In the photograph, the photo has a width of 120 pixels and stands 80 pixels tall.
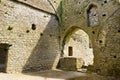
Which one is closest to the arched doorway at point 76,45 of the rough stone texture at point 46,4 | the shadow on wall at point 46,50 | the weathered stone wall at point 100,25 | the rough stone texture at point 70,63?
the weathered stone wall at point 100,25

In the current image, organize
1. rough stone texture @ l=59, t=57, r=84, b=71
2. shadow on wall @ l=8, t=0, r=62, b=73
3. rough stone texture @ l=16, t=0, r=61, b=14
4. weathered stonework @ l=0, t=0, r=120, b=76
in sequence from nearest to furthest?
1. weathered stonework @ l=0, t=0, r=120, b=76
2. shadow on wall @ l=8, t=0, r=62, b=73
3. rough stone texture @ l=16, t=0, r=61, b=14
4. rough stone texture @ l=59, t=57, r=84, b=71

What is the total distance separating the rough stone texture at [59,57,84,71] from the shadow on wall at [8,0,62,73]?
28.3 inches

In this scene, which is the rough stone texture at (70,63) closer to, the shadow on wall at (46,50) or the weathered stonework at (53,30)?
the weathered stonework at (53,30)

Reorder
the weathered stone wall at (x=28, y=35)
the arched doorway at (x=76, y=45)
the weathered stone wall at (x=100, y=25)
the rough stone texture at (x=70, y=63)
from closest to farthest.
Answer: the weathered stone wall at (x=28, y=35) → the weathered stone wall at (x=100, y=25) → the rough stone texture at (x=70, y=63) → the arched doorway at (x=76, y=45)

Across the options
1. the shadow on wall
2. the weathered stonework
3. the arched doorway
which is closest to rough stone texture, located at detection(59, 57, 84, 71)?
the weathered stonework

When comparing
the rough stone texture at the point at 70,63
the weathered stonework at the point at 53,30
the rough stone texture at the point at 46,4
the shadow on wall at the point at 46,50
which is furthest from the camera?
the rough stone texture at the point at 70,63

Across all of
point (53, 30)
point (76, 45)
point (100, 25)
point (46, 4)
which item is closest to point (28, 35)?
point (53, 30)

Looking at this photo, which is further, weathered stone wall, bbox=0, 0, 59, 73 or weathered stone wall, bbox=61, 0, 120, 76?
weathered stone wall, bbox=61, 0, 120, 76

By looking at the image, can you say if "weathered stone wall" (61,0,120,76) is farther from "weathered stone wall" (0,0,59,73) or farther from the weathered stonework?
"weathered stone wall" (0,0,59,73)

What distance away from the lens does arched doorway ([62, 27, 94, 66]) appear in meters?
12.2

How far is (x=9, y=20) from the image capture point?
830 cm

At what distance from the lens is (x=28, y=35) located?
30.6 feet

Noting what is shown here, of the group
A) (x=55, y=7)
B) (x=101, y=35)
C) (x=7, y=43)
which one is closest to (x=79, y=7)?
(x=55, y=7)

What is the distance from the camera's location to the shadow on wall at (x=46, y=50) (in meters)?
9.53
